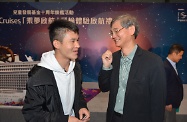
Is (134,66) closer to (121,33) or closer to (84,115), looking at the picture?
(121,33)

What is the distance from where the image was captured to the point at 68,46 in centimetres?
185

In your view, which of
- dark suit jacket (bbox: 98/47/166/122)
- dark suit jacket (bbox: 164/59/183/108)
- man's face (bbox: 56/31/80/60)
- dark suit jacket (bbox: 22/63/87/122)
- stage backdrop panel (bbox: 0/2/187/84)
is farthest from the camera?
stage backdrop panel (bbox: 0/2/187/84)

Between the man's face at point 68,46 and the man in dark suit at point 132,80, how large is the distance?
395 mm

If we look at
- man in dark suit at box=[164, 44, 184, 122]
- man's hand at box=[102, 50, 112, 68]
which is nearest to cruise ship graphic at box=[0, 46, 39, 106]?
man's hand at box=[102, 50, 112, 68]

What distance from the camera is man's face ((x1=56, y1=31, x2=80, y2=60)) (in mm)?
1840

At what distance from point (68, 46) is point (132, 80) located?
2.05 ft

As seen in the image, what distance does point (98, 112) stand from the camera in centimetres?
444

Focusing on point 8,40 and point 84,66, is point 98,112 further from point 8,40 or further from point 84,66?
point 8,40

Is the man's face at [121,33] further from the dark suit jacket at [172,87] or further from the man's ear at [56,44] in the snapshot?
the dark suit jacket at [172,87]

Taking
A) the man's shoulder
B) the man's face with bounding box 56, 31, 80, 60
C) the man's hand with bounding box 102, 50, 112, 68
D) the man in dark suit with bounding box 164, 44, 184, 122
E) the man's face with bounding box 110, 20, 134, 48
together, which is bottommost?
the man in dark suit with bounding box 164, 44, 184, 122

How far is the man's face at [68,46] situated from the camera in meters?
1.84

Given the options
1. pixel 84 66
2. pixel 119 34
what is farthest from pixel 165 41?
pixel 119 34

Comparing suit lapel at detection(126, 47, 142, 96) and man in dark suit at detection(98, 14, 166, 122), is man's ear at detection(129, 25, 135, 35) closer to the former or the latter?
man in dark suit at detection(98, 14, 166, 122)

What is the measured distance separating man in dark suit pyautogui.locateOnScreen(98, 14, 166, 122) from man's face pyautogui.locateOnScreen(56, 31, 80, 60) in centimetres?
40
